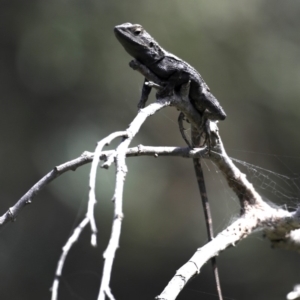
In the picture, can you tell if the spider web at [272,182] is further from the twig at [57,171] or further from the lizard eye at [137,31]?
the lizard eye at [137,31]

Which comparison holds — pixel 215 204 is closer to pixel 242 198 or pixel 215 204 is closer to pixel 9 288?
pixel 9 288

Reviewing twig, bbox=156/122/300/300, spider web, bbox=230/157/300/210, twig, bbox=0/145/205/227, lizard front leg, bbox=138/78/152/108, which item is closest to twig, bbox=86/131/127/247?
twig, bbox=0/145/205/227

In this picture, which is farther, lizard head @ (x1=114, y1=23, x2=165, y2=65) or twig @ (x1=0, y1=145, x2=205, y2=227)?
lizard head @ (x1=114, y1=23, x2=165, y2=65)

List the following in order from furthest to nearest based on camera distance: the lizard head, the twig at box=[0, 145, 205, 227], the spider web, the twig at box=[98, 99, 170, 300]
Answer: the spider web → the lizard head → the twig at box=[0, 145, 205, 227] → the twig at box=[98, 99, 170, 300]

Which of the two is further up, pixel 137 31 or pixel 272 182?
pixel 137 31

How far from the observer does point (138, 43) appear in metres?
1.29

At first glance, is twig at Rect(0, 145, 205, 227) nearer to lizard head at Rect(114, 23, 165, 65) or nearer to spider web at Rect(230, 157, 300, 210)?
lizard head at Rect(114, 23, 165, 65)

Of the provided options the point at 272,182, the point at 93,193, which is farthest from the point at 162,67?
the point at 272,182

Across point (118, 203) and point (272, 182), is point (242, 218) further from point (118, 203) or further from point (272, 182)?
point (272, 182)

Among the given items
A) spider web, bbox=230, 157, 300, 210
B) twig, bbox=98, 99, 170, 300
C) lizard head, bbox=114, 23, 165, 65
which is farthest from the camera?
spider web, bbox=230, 157, 300, 210

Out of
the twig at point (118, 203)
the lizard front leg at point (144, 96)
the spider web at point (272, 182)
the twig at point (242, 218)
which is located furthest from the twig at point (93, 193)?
the spider web at point (272, 182)

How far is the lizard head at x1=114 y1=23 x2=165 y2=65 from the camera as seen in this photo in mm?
1281

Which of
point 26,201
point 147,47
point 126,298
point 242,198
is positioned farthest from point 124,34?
point 126,298

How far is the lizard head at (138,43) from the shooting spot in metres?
1.28
